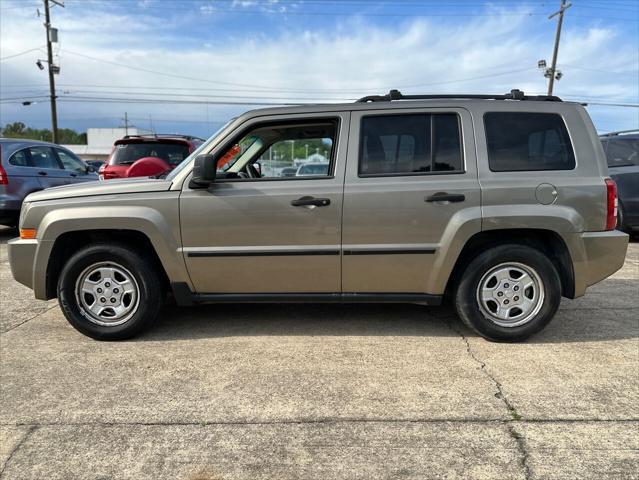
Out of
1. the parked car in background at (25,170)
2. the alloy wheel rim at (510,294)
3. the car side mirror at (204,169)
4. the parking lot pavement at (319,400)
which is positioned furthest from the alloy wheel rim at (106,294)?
the parked car in background at (25,170)

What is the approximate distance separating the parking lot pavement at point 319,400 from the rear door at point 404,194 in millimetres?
601

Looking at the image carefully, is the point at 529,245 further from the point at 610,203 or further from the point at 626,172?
the point at 626,172

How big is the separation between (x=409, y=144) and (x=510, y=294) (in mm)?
1440

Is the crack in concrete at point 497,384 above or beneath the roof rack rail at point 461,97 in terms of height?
beneath

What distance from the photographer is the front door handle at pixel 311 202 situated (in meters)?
3.68

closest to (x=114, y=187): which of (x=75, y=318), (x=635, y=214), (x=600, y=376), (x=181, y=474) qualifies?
(x=75, y=318)

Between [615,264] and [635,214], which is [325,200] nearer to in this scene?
[615,264]

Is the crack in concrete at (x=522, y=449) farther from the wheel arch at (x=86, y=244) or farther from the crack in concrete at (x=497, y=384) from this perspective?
the wheel arch at (x=86, y=244)

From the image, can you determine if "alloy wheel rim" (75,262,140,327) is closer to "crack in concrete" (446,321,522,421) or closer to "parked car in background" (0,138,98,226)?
"crack in concrete" (446,321,522,421)

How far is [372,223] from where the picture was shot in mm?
3686

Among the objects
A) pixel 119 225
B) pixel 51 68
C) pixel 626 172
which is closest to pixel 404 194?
pixel 119 225

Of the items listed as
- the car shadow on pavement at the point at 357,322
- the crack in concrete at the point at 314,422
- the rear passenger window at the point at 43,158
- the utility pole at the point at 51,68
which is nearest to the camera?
the crack in concrete at the point at 314,422

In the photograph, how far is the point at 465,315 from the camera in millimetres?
3805

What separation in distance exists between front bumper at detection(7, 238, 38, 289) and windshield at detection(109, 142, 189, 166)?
4913 millimetres
